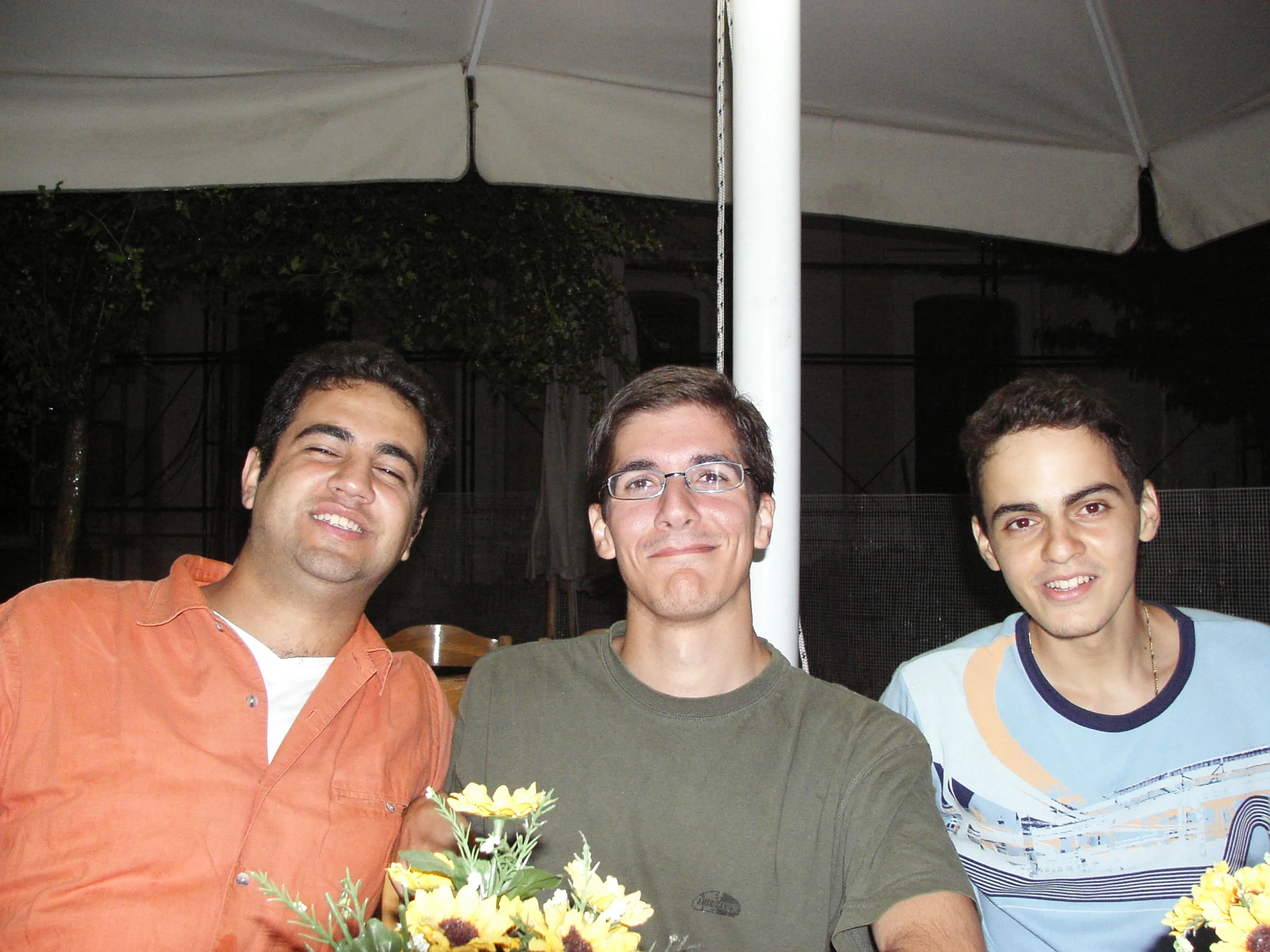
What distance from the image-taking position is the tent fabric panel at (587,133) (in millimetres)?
2498

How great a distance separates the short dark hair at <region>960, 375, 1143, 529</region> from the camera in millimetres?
1929

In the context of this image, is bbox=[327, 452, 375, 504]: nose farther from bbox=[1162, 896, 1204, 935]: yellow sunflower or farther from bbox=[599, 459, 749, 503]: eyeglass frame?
bbox=[1162, 896, 1204, 935]: yellow sunflower

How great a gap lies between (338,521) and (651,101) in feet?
4.58

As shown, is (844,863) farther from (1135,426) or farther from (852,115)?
(1135,426)

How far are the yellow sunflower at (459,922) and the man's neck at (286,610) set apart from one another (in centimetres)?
133

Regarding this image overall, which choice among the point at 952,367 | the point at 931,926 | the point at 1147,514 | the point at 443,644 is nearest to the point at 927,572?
the point at 443,644

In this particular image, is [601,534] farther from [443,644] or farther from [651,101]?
[443,644]

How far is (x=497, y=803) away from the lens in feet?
2.82

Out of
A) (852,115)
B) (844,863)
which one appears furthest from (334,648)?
(852,115)

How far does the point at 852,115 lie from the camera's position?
2590mm

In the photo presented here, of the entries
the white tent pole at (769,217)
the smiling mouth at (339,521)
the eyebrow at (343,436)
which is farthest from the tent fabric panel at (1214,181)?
the smiling mouth at (339,521)

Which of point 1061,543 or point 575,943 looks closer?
point 575,943

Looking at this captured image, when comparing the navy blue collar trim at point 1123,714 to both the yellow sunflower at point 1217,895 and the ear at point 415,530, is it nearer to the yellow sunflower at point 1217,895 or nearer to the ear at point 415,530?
the yellow sunflower at point 1217,895

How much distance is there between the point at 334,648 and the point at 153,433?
14118 millimetres
